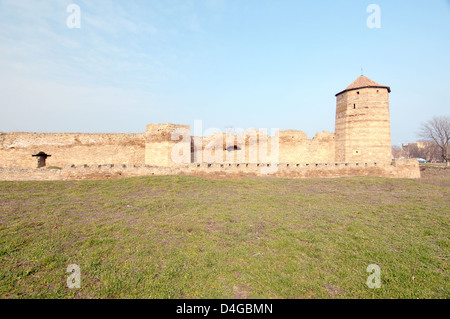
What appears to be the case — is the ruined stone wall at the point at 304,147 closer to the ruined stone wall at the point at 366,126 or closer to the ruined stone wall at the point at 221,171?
the ruined stone wall at the point at 366,126

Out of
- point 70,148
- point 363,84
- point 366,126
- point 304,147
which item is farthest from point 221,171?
point 363,84

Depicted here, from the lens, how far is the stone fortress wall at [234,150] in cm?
1548

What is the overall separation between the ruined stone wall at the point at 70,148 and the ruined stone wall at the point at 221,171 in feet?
17.9

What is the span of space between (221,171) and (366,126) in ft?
44.2

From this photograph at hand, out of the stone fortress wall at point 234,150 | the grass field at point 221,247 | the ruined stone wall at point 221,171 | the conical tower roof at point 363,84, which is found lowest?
the grass field at point 221,247

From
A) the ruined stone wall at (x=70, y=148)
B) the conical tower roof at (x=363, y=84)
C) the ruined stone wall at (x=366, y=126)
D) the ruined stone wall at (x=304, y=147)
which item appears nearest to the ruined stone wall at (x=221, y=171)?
the ruined stone wall at (x=366, y=126)

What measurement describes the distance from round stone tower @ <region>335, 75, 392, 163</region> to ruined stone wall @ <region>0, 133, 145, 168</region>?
56.8 ft

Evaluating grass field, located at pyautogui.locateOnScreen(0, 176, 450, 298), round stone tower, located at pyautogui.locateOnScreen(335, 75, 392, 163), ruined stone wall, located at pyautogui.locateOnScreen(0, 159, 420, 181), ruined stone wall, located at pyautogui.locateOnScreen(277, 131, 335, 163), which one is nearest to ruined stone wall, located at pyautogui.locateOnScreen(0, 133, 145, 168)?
ruined stone wall, located at pyautogui.locateOnScreen(0, 159, 420, 181)

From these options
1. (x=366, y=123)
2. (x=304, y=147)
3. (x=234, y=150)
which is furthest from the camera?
(x=304, y=147)

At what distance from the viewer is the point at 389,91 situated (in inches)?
799

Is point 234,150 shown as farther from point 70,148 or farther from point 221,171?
point 70,148

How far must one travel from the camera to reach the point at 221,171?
15.2m

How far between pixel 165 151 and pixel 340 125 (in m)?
15.4

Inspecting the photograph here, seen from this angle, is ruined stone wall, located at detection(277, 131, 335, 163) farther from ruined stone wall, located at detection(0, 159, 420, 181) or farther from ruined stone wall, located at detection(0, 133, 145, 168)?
ruined stone wall, located at detection(0, 133, 145, 168)
